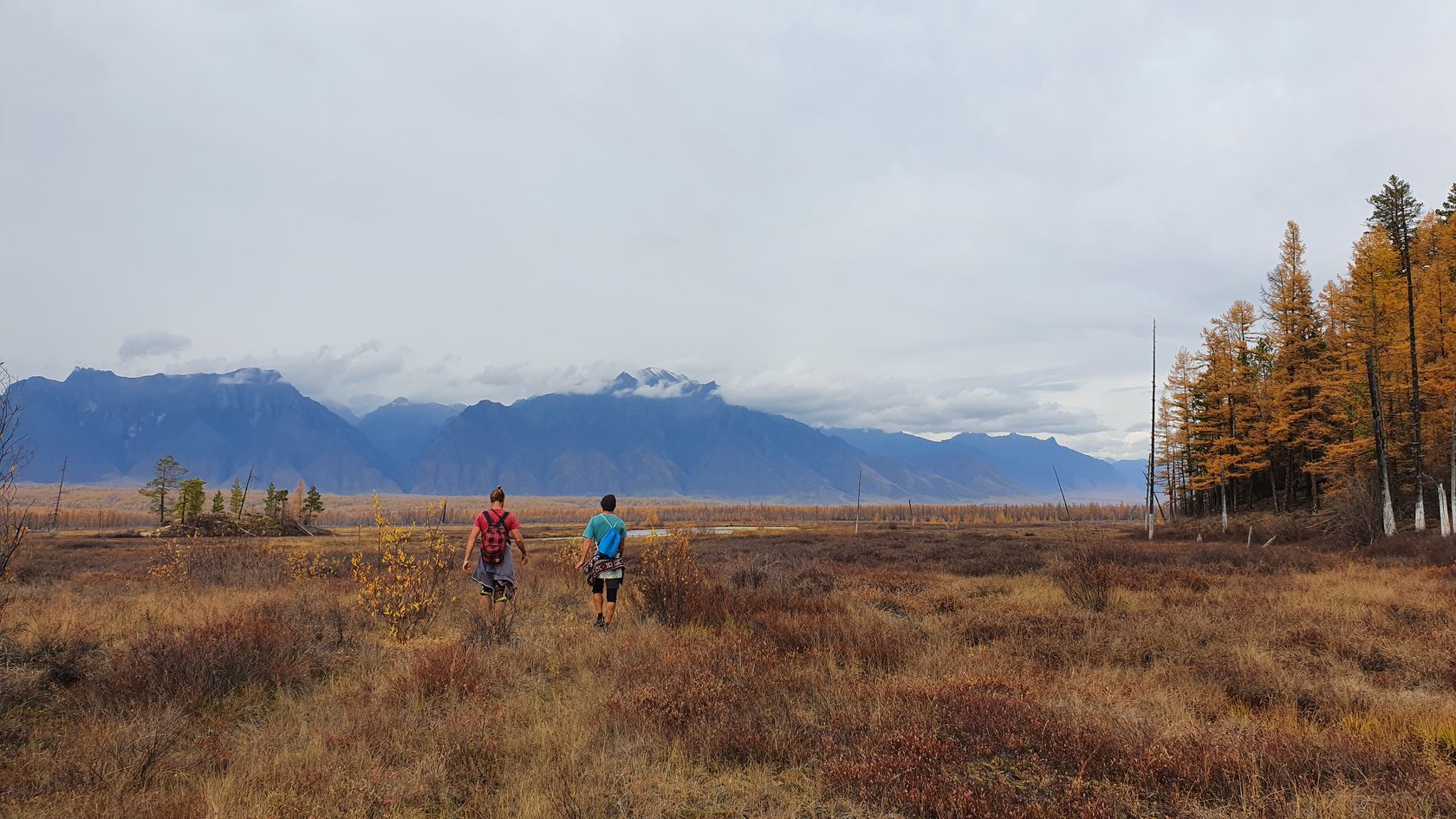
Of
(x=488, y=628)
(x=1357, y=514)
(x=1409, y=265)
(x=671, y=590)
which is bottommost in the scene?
(x=488, y=628)

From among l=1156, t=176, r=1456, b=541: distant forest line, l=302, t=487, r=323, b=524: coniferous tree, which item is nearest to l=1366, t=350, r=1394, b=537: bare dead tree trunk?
l=1156, t=176, r=1456, b=541: distant forest line

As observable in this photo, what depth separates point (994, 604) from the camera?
12.2 metres

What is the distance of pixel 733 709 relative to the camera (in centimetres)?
591

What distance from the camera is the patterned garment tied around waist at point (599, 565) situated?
10688 millimetres

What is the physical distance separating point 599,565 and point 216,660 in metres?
5.03

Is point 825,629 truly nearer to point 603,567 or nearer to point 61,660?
point 603,567

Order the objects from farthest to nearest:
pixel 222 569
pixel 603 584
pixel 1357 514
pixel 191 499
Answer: pixel 191 499
pixel 1357 514
pixel 222 569
pixel 603 584

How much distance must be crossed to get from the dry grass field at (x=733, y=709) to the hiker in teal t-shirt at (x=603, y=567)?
60 centimetres

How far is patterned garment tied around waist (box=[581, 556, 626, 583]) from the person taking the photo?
35.1ft

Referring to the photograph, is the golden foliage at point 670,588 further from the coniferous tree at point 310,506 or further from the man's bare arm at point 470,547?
the coniferous tree at point 310,506

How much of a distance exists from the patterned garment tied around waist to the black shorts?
0.22 ft

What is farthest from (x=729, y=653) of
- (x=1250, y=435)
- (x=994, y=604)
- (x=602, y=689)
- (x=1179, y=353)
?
(x=1179, y=353)

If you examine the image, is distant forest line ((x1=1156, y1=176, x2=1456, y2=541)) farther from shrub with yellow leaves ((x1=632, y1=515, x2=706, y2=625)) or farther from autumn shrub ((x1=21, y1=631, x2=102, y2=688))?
autumn shrub ((x1=21, y1=631, x2=102, y2=688))

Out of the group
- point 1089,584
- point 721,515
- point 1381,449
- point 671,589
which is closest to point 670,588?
point 671,589
